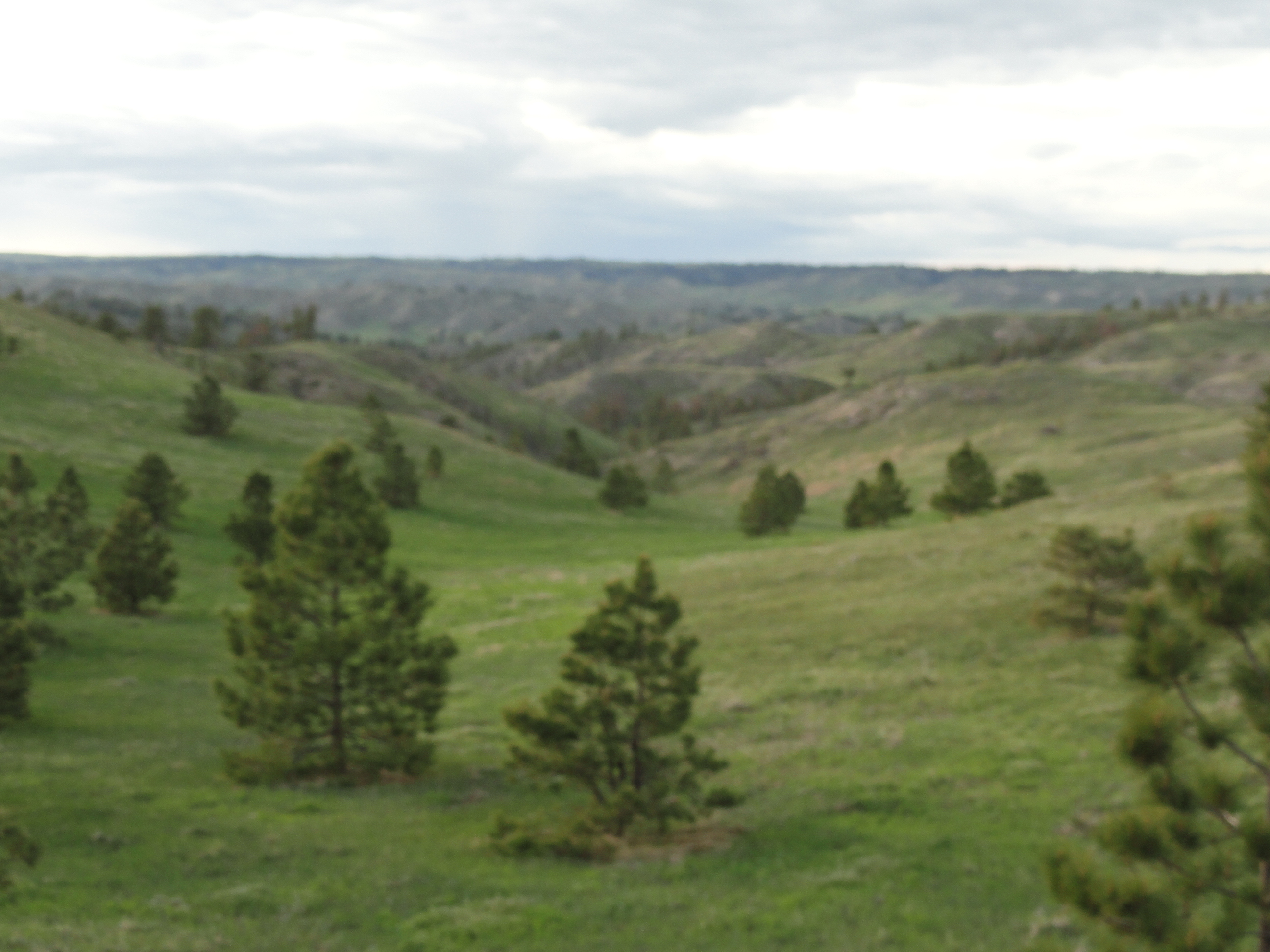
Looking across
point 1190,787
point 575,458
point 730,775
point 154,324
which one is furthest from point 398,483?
point 154,324

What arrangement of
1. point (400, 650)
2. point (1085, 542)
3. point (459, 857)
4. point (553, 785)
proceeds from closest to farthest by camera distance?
1. point (459, 857)
2. point (553, 785)
3. point (400, 650)
4. point (1085, 542)

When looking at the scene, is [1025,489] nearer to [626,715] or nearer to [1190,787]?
[626,715]

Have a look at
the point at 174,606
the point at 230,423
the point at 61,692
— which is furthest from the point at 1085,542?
the point at 230,423

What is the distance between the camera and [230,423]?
115m

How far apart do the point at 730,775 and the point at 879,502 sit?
68652mm

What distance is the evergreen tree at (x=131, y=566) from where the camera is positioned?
164 feet

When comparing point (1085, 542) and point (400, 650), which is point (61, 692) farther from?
point (1085, 542)

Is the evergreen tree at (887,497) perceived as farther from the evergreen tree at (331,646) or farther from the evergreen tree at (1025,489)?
the evergreen tree at (331,646)

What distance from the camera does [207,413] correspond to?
370ft

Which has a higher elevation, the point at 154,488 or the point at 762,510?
the point at 154,488

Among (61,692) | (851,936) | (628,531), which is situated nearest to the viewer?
(851,936)

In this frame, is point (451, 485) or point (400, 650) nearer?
point (400, 650)

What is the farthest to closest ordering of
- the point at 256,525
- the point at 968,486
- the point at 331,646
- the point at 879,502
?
the point at 879,502, the point at 968,486, the point at 256,525, the point at 331,646

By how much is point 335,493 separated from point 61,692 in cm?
1866
